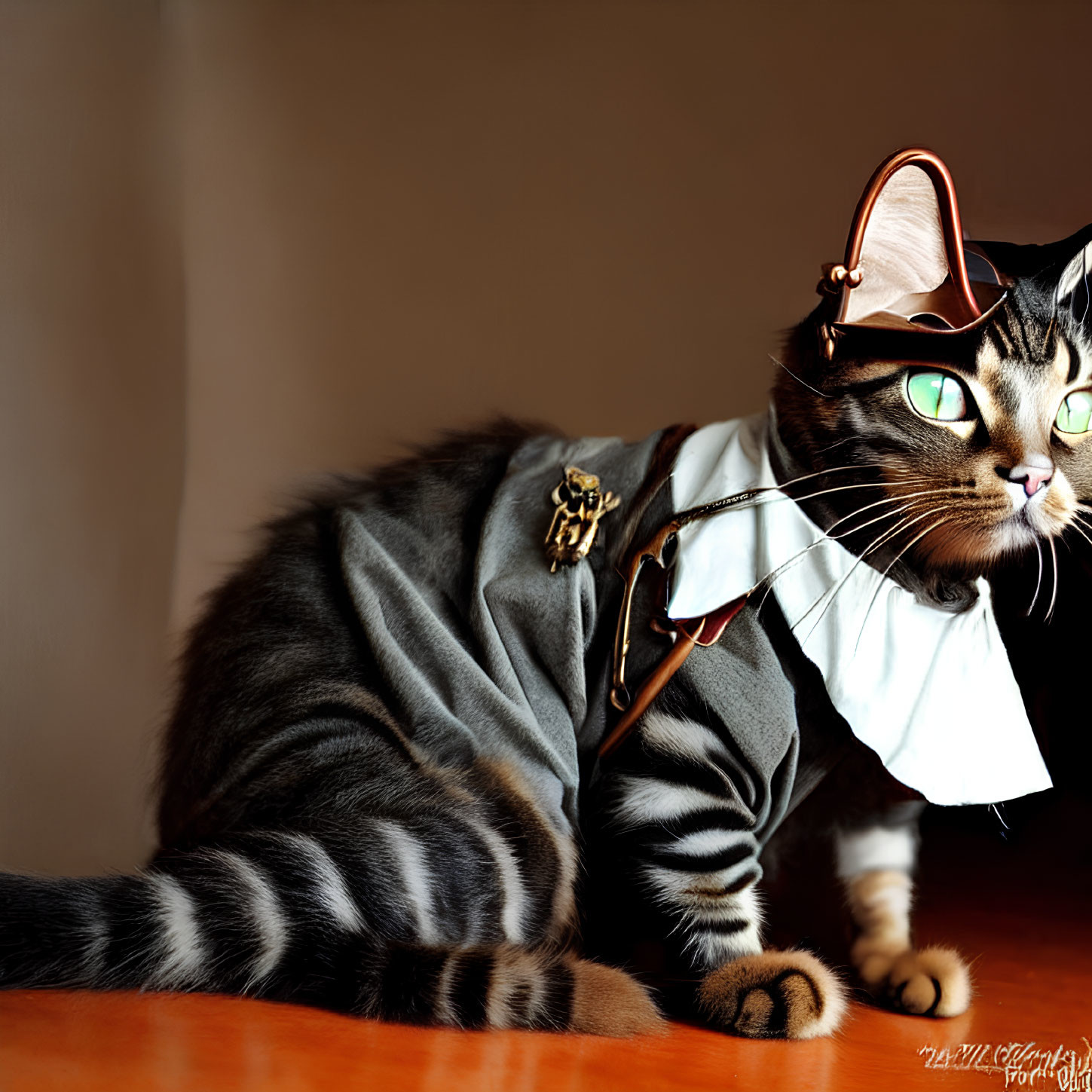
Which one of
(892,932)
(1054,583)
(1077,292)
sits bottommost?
(892,932)

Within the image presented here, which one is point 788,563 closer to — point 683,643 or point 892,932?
point 683,643

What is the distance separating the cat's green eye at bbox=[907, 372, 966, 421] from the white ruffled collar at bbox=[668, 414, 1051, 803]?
0.12m

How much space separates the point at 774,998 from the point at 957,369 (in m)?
0.47

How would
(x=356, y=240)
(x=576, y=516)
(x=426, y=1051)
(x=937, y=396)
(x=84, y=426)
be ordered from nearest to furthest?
(x=426, y=1051), (x=937, y=396), (x=576, y=516), (x=84, y=426), (x=356, y=240)

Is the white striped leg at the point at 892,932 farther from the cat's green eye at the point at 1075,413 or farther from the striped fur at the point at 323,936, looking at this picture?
the cat's green eye at the point at 1075,413

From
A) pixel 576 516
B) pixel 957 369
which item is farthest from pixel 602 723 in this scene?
pixel 957 369

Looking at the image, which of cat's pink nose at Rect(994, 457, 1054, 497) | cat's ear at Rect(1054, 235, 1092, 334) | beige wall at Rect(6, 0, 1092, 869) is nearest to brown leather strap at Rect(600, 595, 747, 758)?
cat's pink nose at Rect(994, 457, 1054, 497)

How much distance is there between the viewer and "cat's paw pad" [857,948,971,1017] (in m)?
0.87

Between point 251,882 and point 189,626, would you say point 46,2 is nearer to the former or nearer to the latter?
point 189,626

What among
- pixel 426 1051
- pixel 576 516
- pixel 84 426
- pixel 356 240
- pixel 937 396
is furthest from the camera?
pixel 356 240

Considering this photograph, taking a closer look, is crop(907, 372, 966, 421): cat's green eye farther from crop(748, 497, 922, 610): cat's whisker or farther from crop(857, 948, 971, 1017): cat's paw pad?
crop(857, 948, 971, 1017): cat's paw pad

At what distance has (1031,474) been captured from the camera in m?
0.81

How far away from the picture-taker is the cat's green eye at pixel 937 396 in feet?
2.76

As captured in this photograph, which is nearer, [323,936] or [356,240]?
[323,936]
